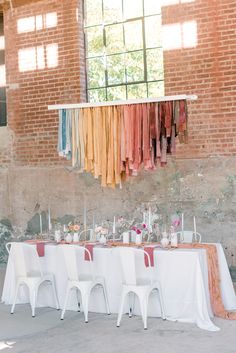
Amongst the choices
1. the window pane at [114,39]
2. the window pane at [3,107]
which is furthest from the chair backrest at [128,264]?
the window pane at [3,107]

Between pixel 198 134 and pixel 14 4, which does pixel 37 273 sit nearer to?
pixel 198 134

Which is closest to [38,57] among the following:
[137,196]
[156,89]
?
[156,89]

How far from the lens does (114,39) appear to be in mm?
9234

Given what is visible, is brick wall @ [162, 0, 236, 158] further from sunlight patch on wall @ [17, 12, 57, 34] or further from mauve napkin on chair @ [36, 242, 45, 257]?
mauve napkin on chair @ [36, 242, 45, 257]

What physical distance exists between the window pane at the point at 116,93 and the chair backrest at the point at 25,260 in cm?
321

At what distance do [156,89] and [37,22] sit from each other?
2375 millimetres

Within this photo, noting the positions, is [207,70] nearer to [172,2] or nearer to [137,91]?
[172,2]

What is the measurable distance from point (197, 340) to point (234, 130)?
11.3 feet

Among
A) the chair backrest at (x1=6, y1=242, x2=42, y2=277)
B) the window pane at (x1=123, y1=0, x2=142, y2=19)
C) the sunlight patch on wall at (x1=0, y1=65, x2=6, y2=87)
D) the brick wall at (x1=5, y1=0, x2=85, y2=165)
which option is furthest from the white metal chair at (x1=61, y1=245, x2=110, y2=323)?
the sunlight patch on wall at (x1=0, y1=65, x2=6, y2=87)

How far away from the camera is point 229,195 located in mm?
7938

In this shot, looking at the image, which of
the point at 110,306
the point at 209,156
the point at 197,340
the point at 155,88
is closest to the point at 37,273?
the point at 110,306

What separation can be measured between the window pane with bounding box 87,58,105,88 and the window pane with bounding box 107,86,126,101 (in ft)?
0.60

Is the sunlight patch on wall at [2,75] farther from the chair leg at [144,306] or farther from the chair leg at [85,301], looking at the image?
the chair leg at [144,306]

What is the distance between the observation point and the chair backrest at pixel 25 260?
6.79m
